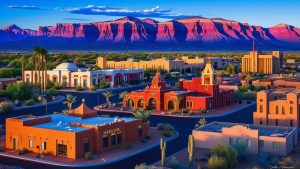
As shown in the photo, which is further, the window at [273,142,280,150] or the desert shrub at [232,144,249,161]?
the window at [273,142,280,150]

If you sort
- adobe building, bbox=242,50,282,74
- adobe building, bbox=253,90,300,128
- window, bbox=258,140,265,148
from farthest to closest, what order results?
adobe building, bbox=242,50,282,74 < adobe building, bbox=253,90,300,128 < window, bbox=258,140,265,148

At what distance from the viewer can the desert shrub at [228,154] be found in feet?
94.0

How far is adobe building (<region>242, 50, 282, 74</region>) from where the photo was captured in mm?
111625

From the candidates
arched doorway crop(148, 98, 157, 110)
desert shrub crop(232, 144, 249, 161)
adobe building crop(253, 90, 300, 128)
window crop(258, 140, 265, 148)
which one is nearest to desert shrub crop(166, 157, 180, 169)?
desert shrub crop(232, 144, 249, 161)

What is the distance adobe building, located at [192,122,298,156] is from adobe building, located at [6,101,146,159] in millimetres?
5484

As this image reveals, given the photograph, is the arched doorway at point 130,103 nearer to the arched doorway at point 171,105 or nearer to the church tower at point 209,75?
the arched doorway at point 171,105

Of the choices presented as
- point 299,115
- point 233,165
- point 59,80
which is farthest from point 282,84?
point 233,165

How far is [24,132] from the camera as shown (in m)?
33.5

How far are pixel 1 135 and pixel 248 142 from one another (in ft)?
65.8

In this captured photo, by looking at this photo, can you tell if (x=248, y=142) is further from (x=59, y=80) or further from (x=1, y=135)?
(x=59, y=80)

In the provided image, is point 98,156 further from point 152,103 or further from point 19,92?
point 19,92

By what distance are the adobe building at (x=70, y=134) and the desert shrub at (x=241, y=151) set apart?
338 inches

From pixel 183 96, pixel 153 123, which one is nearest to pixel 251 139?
pixel 153 123

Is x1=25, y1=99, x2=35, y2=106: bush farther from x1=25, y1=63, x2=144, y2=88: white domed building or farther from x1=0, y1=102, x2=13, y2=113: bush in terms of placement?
x1=25, y1=63, x2=144, y2=88: white domed building
